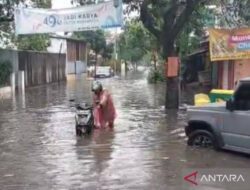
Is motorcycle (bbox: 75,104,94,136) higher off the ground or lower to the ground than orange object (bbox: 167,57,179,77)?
lower

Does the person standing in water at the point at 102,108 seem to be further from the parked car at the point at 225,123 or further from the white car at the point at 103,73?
→ the white car at the point at 103,73

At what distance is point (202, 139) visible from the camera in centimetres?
924

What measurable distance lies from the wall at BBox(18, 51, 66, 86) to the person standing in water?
20.5 metres

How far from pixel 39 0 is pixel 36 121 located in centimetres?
1077

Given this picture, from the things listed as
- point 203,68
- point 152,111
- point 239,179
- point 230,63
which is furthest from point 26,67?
point 239,179

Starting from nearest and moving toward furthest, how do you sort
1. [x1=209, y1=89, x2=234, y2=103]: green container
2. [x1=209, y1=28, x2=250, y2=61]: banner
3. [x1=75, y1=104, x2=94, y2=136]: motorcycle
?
[x1=75, y1=104, x2=94, y2=136]: motorcycle
[x1=209, y1=89, x2=234, y2=103]: green container
[x1=209, y1=28, x2=250, y2=61]: banner

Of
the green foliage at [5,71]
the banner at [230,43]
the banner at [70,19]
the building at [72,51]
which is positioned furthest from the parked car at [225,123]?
the building at [72,51]

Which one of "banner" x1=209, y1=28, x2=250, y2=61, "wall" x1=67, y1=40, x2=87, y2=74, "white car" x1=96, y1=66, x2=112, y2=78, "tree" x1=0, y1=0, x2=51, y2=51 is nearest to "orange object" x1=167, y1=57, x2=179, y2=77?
"banner" x1=209, y1=28, x2=250, y2=61

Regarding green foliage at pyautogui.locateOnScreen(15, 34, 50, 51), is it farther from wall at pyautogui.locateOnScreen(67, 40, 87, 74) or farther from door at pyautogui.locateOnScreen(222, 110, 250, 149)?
door at pyautogui.locateOnScreen(222, 110, 250, 149)

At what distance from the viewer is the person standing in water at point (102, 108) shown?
12320 millimetres

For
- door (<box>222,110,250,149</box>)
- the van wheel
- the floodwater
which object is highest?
door (<box>222,110,250,149</box>)

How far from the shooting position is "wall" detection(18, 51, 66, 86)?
1293 inches

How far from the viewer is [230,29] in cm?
1786

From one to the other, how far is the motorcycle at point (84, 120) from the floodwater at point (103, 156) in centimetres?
24
